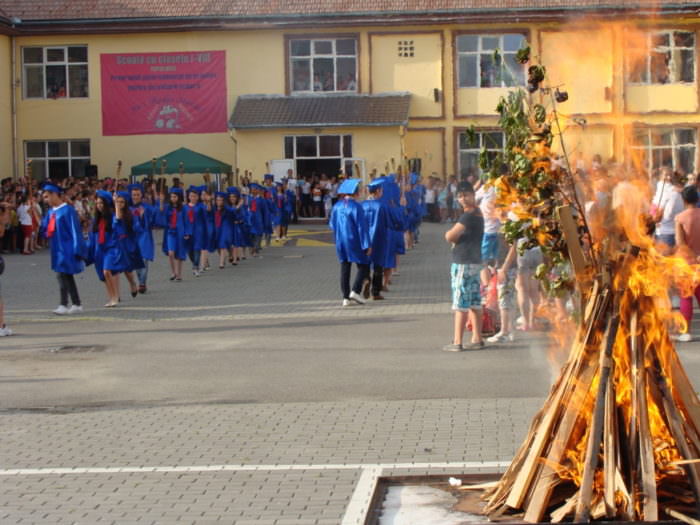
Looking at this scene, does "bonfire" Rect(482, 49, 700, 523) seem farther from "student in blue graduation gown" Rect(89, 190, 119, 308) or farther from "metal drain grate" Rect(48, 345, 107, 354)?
"student in blue graduation gown" Rect(89, 190, 119, 308)

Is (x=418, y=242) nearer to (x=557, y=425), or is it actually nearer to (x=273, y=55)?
(x=273, y=55)

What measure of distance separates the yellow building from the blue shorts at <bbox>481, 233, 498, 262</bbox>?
→ 27599 mm

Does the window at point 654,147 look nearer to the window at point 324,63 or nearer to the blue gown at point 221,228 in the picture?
the blue gown at point 221,228

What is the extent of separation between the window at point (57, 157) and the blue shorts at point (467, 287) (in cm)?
3338

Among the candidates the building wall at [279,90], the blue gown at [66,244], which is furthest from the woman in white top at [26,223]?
the building wall at [279,90]

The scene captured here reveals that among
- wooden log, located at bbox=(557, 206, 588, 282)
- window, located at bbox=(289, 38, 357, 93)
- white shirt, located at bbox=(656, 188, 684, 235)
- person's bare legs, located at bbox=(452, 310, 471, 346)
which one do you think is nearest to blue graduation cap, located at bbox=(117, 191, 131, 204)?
person's bare legs, located at bbox=(452, 310, 471, 346)

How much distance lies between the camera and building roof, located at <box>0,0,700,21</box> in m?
41.8

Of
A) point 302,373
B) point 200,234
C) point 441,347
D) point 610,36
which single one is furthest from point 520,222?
point 200,234

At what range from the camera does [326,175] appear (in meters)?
42.4

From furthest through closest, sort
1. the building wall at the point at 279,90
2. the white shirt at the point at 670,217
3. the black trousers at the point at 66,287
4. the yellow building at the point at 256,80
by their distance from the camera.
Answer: the building wall at the point at 279,90 < the yellow building at the point at 256,80 < the black trousers at the point at 66,287 < the white shirt at the point at 670,217

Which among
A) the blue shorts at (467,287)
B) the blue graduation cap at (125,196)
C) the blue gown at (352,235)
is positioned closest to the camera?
the blue shorts at (467,287)

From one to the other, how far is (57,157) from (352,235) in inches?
1143

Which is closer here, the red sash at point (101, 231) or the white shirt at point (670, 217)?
the white shirt at point (670, 217)

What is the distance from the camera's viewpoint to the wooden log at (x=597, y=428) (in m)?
5.41
